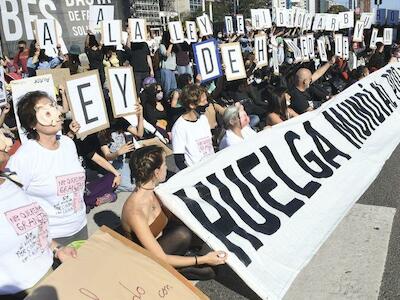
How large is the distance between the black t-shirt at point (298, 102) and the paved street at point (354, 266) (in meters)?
2.08

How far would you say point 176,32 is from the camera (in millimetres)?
11203

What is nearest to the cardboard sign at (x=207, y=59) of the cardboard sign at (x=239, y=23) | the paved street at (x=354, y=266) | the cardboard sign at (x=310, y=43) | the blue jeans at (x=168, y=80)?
the paved street at (x=354, y=266)

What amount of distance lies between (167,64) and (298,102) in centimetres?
513

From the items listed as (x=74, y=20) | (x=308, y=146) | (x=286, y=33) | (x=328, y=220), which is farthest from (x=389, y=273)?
(x=74, y=20)

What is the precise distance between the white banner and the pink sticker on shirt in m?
0.89

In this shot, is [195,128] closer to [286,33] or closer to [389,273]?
[389,273]

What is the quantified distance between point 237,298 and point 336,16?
38.4 feet

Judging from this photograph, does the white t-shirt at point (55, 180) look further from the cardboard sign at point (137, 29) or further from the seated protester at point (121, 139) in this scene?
the cardboard sign at point (137, 29)

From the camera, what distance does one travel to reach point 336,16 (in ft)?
44.3

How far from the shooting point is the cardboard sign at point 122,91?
5.06 metres

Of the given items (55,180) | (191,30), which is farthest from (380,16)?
(55,180)

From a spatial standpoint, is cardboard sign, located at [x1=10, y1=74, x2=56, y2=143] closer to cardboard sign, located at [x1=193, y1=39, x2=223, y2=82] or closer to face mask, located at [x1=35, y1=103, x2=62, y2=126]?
face mask, located at [x1=35, y1=103, x2=62, y2=126]

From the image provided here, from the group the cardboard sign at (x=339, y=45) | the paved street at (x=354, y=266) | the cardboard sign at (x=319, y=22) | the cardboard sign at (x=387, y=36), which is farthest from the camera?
the cardboard sign at (x=387, y=36)

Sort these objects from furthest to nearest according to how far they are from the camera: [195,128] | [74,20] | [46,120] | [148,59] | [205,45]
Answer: [74,20]
[148,59]
[205,45]
[195,128]
[46,120]
